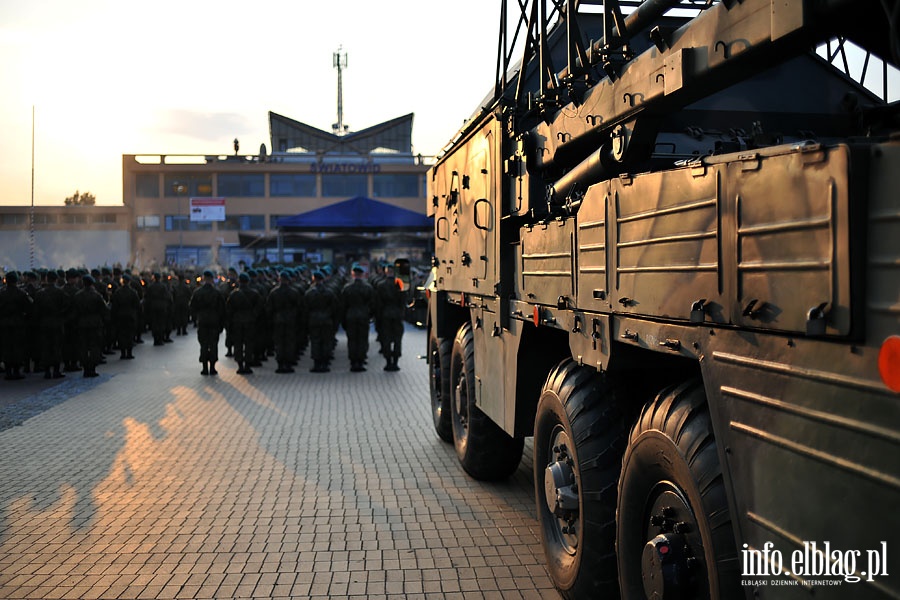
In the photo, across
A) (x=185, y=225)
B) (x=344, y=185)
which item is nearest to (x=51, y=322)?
(x=344, y=185)

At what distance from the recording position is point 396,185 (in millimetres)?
60719

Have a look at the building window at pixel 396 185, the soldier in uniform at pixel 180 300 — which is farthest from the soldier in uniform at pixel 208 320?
the building window at pixel 396 185

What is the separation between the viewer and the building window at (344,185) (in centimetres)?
6106

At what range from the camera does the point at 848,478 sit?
1.99 m

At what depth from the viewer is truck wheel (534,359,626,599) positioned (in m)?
3.85

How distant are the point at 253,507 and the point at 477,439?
1.88m

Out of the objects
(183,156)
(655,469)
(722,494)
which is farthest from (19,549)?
(183,156)

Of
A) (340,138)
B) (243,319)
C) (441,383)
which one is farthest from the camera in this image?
(340,138)

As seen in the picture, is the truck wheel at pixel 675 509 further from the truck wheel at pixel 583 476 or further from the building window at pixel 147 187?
the building window at pixel 147 187

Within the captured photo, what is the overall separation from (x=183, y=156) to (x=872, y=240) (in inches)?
2563

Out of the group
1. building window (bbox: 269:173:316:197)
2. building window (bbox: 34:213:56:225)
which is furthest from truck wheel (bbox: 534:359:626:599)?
building window (bbox: 34:213:56:225)

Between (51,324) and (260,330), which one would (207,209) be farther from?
(51,324)

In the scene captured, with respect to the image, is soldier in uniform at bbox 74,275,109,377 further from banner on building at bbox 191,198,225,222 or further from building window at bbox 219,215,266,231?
building window at bbox 219,215,266,231

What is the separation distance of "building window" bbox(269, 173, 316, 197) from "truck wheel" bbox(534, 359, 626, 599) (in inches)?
2316
